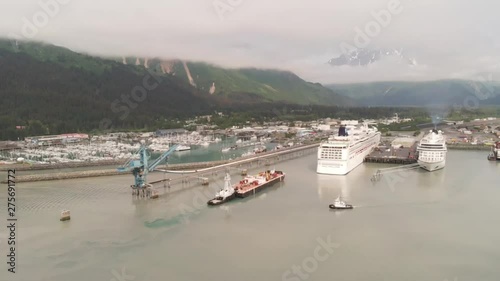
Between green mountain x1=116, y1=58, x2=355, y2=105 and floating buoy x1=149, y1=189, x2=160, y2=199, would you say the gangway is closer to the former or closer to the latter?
floating buoy x1=149, y1=189, x2=160, y2=199

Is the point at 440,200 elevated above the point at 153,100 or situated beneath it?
situated beneath

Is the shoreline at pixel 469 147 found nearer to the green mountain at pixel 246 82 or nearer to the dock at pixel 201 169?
the dock at pixel 201 169

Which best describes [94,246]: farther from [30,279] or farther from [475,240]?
[475,240]

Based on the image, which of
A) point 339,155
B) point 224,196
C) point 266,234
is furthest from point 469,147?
point 266,234

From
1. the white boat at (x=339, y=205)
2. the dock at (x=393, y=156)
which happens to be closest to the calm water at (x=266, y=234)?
the white boat at (x=339, y=205)

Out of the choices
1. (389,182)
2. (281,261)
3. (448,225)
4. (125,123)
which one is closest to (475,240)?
(448,225)

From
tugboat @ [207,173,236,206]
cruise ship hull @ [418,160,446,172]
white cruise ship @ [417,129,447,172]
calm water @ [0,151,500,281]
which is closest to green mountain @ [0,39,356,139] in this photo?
calm water @ [0,151,500,281]

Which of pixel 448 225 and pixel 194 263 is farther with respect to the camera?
pixel 448 225

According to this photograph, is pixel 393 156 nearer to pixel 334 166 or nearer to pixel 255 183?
pixel 334 166

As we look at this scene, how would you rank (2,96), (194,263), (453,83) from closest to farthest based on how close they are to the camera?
(194,263) < (2,96) < (453,83)
